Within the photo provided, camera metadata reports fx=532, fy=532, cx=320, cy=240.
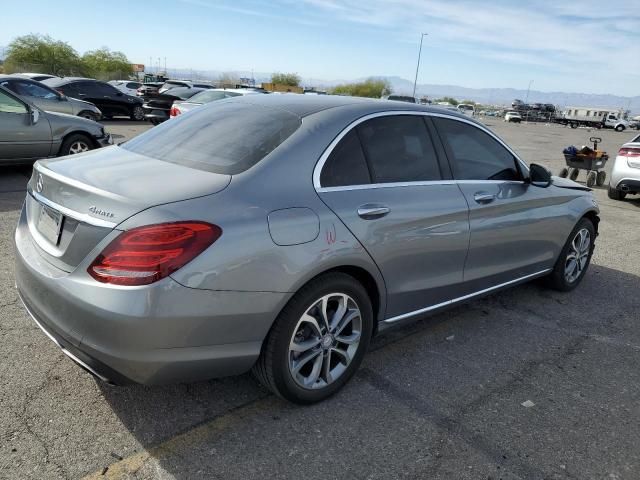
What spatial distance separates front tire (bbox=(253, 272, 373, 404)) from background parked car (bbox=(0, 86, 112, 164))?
7.08m

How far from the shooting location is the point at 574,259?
5129 millimetres

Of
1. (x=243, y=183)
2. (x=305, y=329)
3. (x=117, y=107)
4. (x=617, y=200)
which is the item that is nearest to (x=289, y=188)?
(x=243, y=183)

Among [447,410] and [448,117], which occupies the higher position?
[448,117]

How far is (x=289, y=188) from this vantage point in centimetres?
269

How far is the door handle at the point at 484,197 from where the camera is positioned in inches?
148

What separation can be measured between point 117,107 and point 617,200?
17028mm

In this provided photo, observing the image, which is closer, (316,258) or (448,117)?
(316,258)

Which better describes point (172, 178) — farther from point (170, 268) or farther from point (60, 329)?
point (60, 329)

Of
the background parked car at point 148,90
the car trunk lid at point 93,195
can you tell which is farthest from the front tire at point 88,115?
the car trunk lid at point 93,195

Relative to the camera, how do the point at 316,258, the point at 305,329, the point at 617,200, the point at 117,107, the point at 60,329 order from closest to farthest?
the point at 60,329 < the point at 316,258 < the point at 305,329 < the point at 617,200 < the point at 117,107

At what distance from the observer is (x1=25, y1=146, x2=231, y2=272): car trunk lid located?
7.87 ft

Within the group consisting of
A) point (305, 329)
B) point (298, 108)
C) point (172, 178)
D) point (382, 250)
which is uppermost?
point (298, 108)

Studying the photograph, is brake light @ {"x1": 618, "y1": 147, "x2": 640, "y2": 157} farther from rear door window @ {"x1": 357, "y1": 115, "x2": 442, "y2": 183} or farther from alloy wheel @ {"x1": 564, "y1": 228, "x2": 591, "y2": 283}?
rear door window @ {"x1": 357, "y1": 115, "x2": 442, "y2": 183}

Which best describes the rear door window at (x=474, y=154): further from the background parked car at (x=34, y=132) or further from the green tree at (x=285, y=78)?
the green tree at (x=285, y=78)
